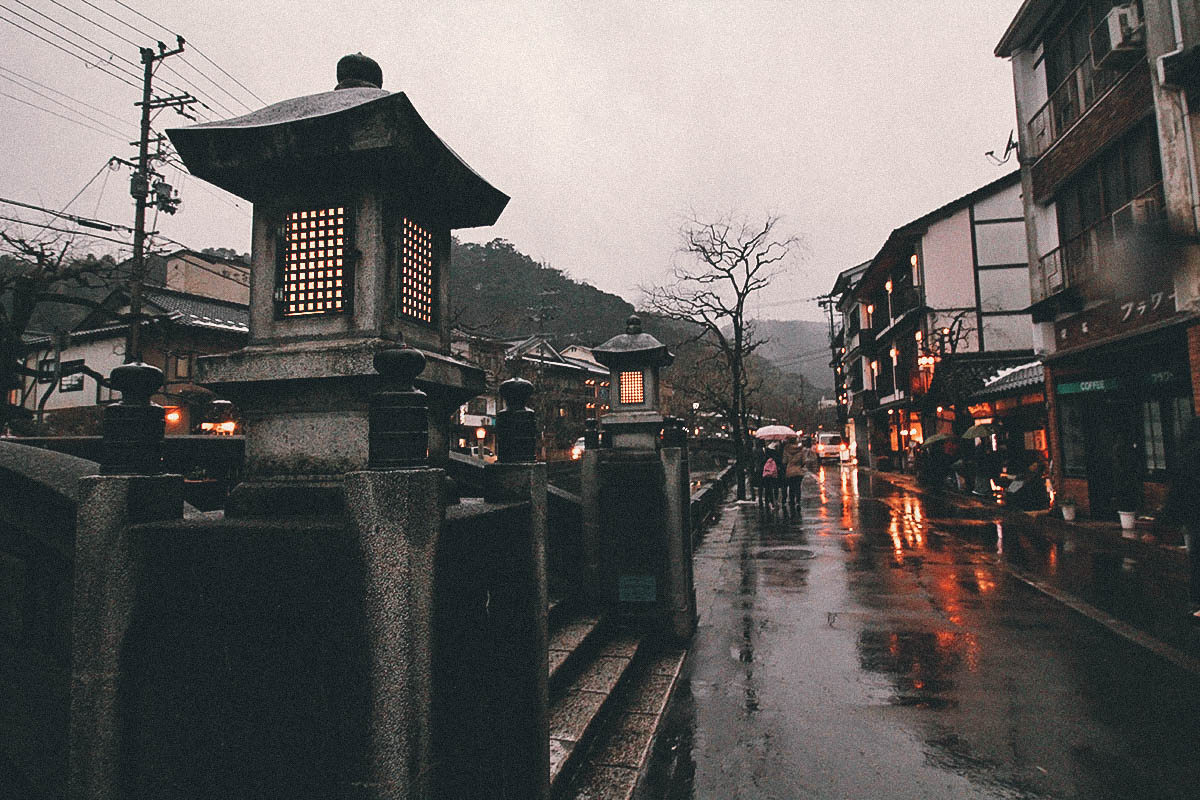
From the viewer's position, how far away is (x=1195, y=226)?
10.6 m

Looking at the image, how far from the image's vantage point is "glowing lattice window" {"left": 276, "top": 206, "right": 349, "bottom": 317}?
313 centimetres

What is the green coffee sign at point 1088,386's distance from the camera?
13.6m

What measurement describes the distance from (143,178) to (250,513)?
62.9 ft

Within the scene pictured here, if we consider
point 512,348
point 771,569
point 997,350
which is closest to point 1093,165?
point 771,569

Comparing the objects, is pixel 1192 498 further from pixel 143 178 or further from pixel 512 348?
pixel 512 348

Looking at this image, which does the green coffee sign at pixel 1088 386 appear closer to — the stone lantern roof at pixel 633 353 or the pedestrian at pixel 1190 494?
the pedestrian at pixel 1190 494

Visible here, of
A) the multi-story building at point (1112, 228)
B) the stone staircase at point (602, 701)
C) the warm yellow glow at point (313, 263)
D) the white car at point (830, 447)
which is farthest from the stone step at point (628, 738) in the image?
the white car at point (830, 447)

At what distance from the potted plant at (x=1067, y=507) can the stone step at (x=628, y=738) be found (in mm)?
13323

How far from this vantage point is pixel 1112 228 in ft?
42.7

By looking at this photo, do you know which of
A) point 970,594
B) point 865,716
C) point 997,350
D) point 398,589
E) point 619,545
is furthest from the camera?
point 997,350

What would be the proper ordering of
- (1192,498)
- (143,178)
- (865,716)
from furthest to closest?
1. (143,178)
2. (1192,498)
3. (865,716)

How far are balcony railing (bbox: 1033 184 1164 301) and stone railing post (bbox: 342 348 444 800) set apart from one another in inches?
592

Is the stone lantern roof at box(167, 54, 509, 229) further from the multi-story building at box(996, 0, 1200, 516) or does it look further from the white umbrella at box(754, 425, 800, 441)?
the white umbrella at box(754, 425, 800, 441)

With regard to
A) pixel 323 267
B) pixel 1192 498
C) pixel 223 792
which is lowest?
pixel 223 792
